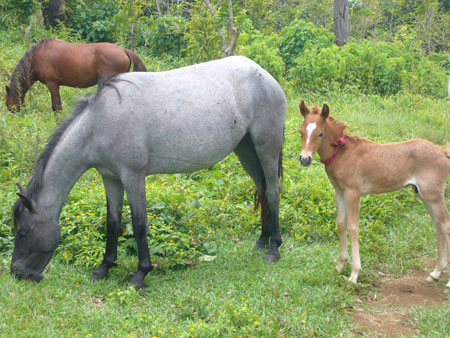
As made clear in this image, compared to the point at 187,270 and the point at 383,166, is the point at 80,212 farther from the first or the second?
the point at 383,166

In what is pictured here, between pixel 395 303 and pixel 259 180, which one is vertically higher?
pixel 259 180

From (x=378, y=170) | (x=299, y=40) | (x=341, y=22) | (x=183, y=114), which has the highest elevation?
(x=183, y=114)

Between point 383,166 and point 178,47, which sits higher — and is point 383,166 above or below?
above

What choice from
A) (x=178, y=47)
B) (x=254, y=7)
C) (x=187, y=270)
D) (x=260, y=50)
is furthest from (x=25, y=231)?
(x=254, y=7)

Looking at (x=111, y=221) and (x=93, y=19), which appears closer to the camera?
(x=111, y=221)

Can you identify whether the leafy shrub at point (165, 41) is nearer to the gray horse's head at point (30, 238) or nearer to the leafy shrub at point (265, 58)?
the leafy shrub at point (265, 58)

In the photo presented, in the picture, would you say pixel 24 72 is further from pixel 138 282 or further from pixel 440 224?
pixel 440 224

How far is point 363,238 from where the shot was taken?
5473mm

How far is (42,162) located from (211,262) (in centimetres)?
195

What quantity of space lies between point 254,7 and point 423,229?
16.1 m

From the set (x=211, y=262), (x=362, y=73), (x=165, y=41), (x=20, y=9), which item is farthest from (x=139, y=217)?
(x=165, y=41)

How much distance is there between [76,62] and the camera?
9.27m

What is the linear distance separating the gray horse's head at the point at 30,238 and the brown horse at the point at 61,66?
5.19 meters

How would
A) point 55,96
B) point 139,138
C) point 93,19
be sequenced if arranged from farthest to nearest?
A: 1. point 93,19
2. point 55,96
3. point 139,138
